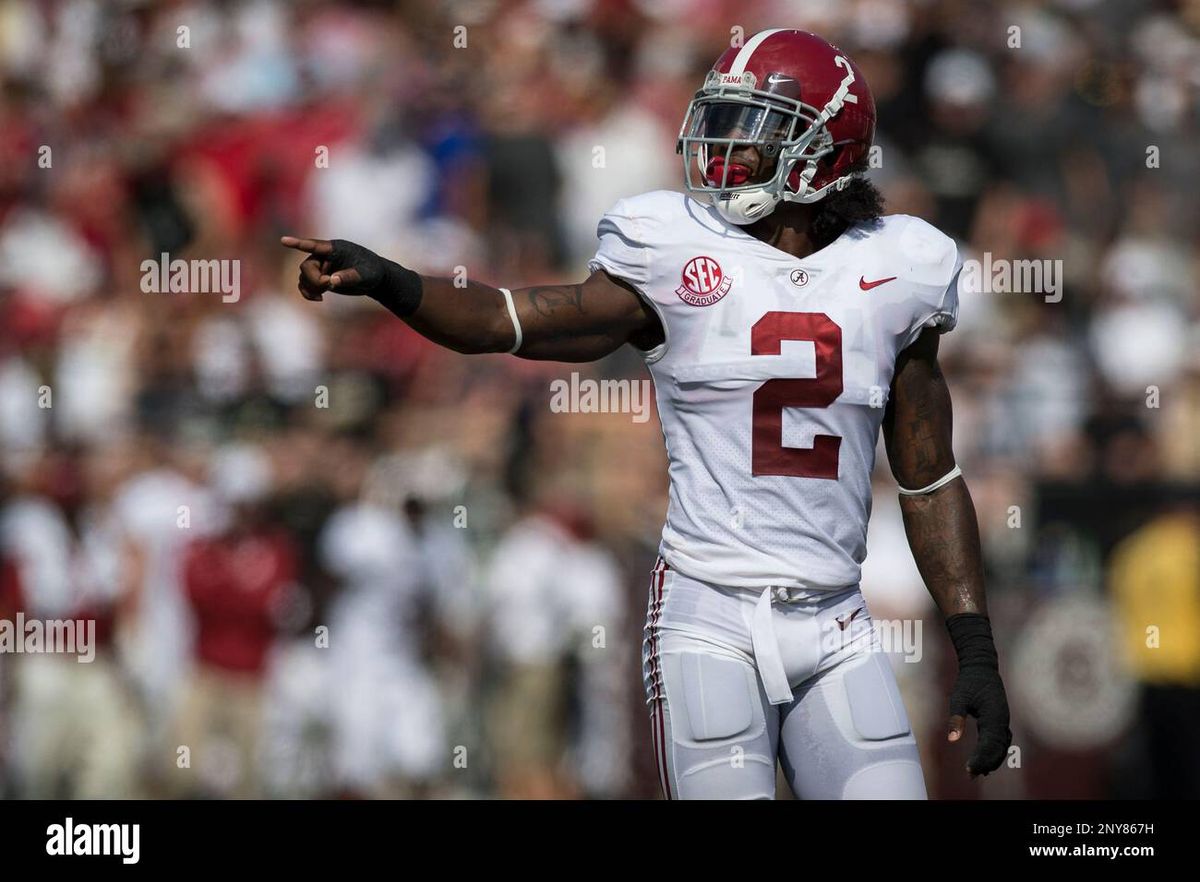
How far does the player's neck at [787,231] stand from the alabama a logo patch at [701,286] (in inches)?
8.2

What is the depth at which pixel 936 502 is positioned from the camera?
440 centimetres

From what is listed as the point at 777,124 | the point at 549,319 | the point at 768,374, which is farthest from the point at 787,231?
the point at 549,319

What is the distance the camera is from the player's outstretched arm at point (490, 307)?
3879mm

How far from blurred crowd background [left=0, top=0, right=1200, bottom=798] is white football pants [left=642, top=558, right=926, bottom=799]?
150 inches

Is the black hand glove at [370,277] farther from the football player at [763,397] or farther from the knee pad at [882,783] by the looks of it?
the knee pad at [882,783]

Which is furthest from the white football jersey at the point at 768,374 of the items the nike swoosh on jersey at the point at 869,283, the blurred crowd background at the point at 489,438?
the blurred crowd background at the point at 489,438

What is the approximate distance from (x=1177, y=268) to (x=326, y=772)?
5.28 metres

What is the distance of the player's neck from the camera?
429 centimetres

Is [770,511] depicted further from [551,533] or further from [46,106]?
[46,106]

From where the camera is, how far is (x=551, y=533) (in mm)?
8711

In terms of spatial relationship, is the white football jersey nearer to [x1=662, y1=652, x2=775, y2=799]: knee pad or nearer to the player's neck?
the player's neck

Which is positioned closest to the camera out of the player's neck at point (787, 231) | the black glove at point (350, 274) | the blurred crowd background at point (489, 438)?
the black glove at point (350, 274)

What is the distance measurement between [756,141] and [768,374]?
54 centimetres

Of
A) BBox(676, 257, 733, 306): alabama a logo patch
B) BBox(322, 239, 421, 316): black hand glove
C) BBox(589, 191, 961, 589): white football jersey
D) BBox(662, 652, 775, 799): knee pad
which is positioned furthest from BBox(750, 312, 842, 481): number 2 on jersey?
BBox(322, 239, 421, 316): black hand glove
